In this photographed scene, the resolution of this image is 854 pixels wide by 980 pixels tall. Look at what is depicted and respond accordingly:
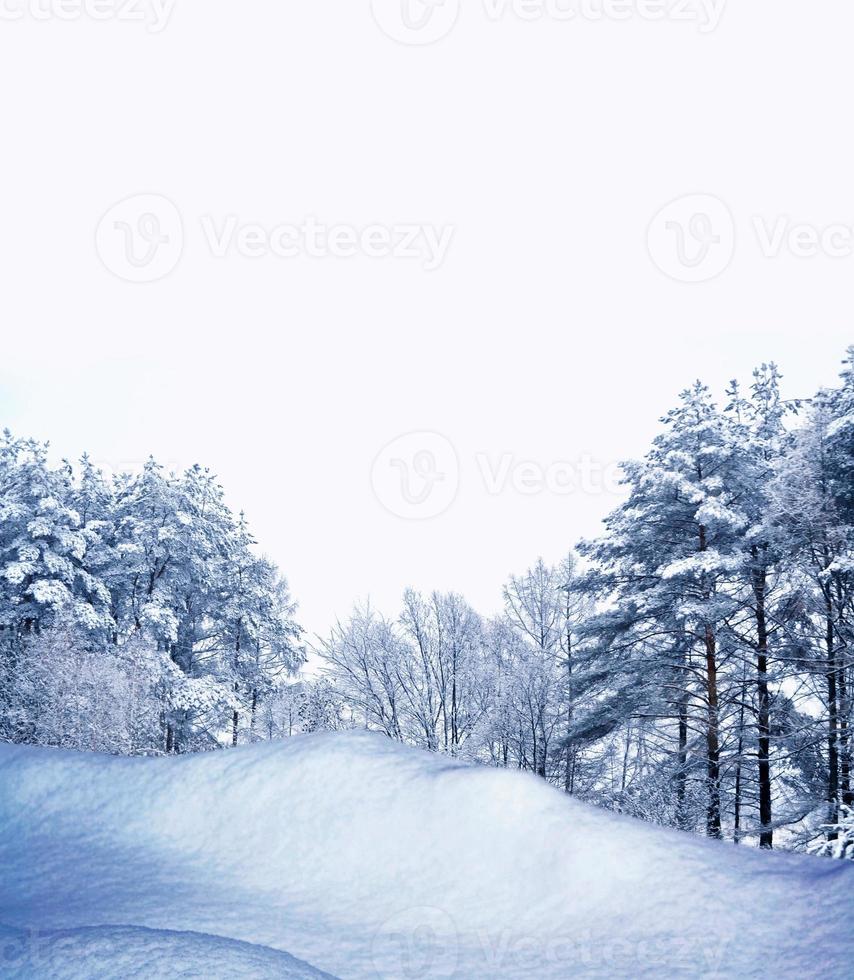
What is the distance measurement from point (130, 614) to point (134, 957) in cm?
2080

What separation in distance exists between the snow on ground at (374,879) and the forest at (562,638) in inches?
133

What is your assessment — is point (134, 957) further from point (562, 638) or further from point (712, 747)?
point (562, 638)

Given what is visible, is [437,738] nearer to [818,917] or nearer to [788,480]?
[788,480]

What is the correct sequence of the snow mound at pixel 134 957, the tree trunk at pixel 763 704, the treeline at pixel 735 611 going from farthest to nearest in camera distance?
the tree trunk at pixel 763 704 < the treeline at pixel 735 611 < the snow mound at pixel 134 957

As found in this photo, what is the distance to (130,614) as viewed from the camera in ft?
70.6

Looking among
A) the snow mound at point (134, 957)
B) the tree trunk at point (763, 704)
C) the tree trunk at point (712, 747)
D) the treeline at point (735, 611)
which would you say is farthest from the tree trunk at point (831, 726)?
the snow mound at point (134, 957)

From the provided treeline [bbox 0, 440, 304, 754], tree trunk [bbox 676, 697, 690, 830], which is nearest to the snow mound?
tree trunk [bbox 676, 697, 690, 830]

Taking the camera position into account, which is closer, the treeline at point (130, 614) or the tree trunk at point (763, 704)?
the tree trunk at point (763, 704)

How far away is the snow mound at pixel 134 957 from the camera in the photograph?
8.55ft

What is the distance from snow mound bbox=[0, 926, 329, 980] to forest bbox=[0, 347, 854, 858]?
16.4 feet

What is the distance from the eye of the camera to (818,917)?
2871 millimetres

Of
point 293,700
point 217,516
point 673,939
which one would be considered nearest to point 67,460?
point 217,516

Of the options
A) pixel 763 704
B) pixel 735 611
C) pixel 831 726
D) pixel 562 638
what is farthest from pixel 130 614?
pixel 831 726

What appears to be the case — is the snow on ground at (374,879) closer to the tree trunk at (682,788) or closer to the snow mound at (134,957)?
the snow mound at (134,957)
